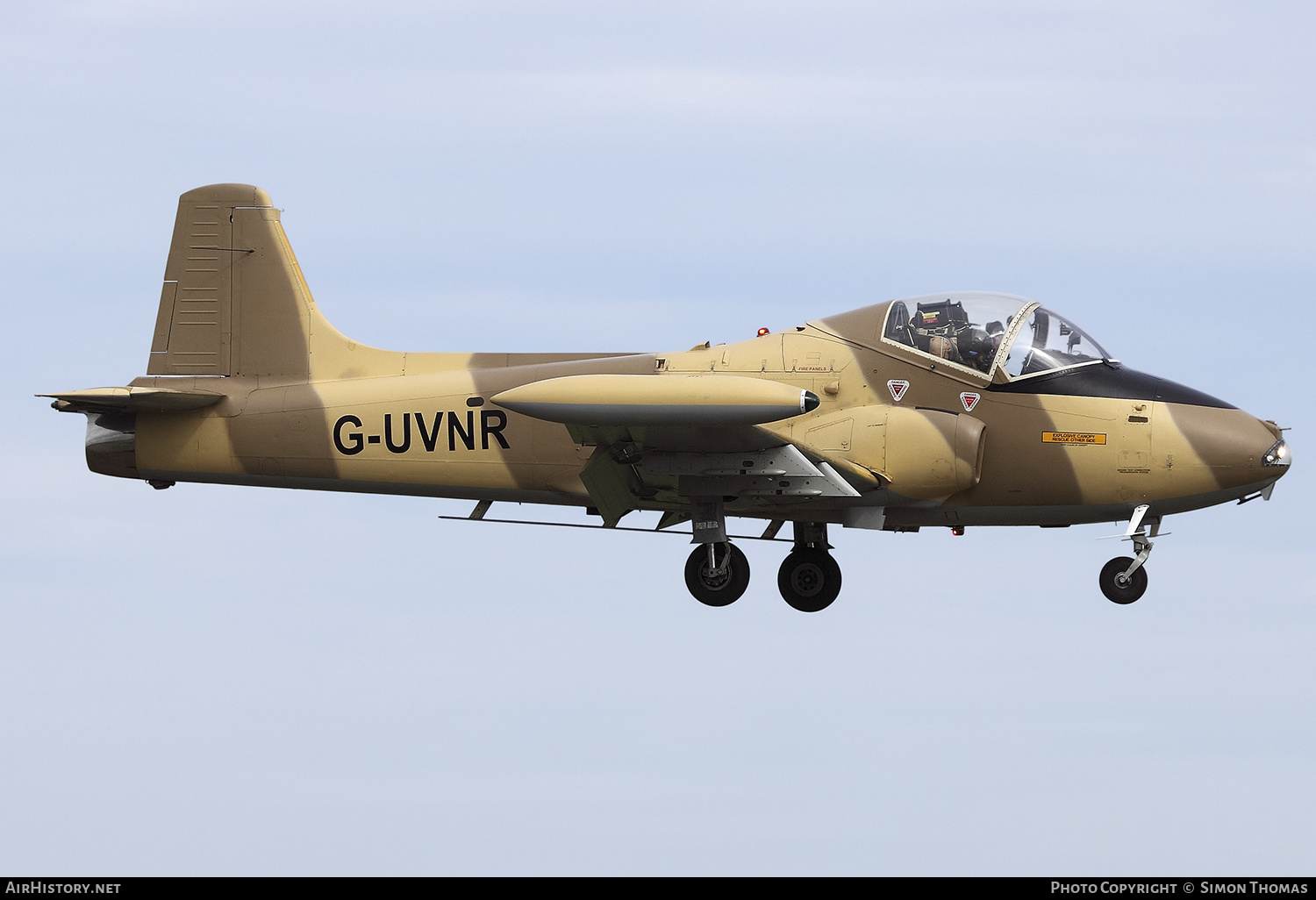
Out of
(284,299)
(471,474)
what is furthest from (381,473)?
(284,299)

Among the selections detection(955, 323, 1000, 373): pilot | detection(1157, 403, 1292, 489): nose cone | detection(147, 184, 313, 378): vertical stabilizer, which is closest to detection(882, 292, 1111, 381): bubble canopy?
detection(955, 323, 1000, 373): pilot

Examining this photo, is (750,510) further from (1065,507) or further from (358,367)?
(358,367)

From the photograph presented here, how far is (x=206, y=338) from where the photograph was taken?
70.0ft

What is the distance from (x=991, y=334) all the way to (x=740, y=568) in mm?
3849

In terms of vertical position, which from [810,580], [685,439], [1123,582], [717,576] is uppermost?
[685,439]

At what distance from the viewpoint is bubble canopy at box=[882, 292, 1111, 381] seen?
62.6ft

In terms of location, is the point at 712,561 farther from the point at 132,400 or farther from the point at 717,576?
the point at 132,400

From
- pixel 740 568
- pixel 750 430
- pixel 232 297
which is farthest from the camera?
pixel 232 297

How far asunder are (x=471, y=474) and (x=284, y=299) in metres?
3.60

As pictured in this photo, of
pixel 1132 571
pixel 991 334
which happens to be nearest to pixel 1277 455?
pixel 1132 571

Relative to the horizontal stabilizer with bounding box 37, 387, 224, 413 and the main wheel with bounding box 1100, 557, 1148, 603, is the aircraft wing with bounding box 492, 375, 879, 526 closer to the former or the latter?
the main wheel with bounding box 1100, 557, 1148, 603

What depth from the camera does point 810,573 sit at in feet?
67.2

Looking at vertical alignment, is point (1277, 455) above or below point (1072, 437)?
below

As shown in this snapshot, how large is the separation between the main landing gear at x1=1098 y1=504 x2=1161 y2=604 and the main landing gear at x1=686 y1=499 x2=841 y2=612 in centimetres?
313
